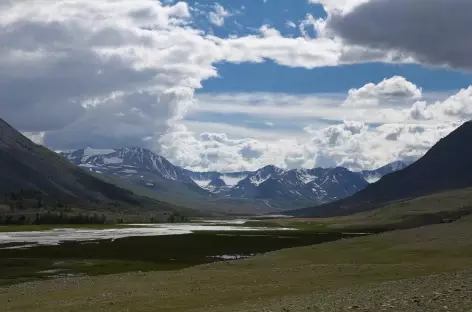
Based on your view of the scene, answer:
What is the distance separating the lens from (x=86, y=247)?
412ft

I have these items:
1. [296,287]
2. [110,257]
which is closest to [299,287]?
[296,287]

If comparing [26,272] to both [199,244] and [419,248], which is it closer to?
[419,248]

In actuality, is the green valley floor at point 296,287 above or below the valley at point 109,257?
above

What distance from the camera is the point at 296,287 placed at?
4388 cm

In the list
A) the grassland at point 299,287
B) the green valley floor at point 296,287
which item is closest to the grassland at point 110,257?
the green valley floor at point 296,287

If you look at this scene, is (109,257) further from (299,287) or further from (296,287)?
(299,287)

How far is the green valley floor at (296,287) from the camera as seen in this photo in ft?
100

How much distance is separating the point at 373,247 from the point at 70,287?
40307 mm

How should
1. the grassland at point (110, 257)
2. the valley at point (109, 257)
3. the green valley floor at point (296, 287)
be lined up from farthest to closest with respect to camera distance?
1. the grassland at point (110, 257)
2. the valley at point (109, 257)
3. the green valley floor at point (296, 287)

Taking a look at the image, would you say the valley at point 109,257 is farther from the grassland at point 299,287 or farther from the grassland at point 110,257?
the grassland at point 299,287

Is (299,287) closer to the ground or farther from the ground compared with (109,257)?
farther from the ground

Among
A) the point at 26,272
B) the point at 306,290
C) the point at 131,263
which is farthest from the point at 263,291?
the point at 131,263

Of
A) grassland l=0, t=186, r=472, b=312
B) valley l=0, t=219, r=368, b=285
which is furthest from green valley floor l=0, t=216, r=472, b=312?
valley l=0, t=219, r=368, b=285

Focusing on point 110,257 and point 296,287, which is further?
point 110,257
